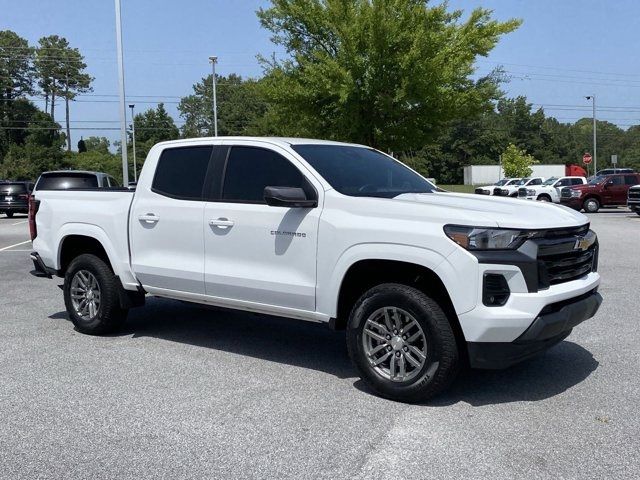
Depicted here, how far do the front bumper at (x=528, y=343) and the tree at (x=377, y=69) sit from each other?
14.4m

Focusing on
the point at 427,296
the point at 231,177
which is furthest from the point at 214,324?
the point at 427,296

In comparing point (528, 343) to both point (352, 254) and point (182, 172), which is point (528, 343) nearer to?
point (352, 254)

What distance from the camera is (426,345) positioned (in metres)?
4.61

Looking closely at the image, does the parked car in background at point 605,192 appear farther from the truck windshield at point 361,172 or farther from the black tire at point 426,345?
the black tire at point 426,345

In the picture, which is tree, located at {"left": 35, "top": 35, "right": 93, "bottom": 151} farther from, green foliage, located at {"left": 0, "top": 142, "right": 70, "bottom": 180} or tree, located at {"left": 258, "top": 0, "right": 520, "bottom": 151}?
tree, located at {"left": 258, "top": 0, "right": 520, "bottom": 151}

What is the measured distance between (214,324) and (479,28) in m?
16.1

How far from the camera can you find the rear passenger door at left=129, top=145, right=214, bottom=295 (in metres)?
5.91

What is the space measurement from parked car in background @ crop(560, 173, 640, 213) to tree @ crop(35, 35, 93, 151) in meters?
76.5

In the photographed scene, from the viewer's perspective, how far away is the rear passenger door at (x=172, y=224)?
5909mm

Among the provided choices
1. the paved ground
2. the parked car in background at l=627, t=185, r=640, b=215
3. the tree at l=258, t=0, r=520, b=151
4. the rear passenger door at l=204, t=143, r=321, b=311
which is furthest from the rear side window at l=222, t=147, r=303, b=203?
the parked car in background at l=627, t=185, r=640, b=215

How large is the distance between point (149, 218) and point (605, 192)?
2826 cm

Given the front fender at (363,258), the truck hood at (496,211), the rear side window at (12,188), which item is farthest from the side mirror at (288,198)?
the rear side window at (12,188)

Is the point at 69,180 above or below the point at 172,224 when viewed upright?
above

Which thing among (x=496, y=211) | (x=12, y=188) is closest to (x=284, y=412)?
(x=496, y=211)
